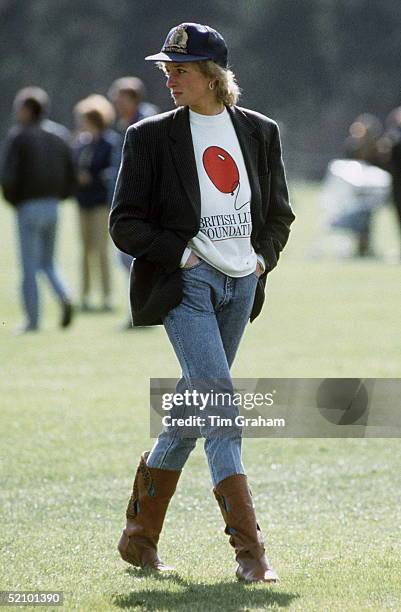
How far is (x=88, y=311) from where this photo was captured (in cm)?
1642

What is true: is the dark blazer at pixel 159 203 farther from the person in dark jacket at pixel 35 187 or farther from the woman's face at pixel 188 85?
the person in dark jacket at pixel 35 187

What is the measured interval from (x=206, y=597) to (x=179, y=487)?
90.5 inches

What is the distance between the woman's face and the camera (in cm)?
521

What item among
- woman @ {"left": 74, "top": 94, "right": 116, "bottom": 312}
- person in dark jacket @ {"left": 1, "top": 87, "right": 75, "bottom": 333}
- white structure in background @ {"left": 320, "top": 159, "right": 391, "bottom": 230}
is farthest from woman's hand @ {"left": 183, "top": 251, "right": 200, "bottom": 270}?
white structure in background @ {"left": 320, "top": 159, "right": 391, "bottom": 230}

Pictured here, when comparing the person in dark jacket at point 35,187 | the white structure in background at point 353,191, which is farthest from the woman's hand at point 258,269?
the white structure in background at point 353,191

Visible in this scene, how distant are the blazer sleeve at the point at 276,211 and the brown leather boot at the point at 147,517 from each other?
866 mm

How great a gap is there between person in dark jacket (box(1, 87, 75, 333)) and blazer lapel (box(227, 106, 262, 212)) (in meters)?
8.50

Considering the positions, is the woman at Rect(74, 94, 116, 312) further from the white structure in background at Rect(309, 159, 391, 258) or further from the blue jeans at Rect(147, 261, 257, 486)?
the blue jeans at Rect(147, 261, 257, 486)

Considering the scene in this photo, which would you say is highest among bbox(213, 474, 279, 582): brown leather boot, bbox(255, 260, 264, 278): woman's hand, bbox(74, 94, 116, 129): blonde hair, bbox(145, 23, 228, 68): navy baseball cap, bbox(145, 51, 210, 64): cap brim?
bbox(145, 23, 228, 68): navy baseball cap

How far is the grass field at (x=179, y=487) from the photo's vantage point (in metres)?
5.14

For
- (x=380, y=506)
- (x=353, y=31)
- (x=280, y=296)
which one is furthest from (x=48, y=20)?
(x=380, y=506)

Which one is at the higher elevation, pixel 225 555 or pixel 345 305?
pixel 225 555

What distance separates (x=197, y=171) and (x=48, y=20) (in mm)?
76837

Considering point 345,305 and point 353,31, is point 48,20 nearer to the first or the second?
point 353,31
